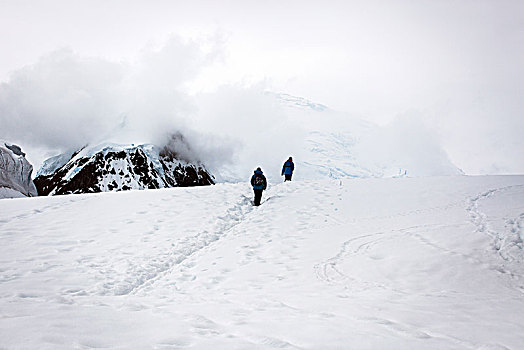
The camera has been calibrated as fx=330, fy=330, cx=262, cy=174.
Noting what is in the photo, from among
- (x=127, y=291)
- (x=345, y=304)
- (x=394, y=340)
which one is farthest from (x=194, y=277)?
(x=394, y=340)

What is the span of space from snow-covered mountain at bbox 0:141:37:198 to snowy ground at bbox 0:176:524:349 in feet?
32.1

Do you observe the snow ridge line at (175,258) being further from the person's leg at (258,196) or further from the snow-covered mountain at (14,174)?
the snow-covered mountain at (14,174)

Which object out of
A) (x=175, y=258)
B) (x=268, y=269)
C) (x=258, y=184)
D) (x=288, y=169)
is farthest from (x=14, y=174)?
(x=268, y=269)

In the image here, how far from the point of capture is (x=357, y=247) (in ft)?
37.5

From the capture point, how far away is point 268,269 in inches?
412

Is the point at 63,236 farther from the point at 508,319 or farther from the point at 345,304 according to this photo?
the point at 508,319

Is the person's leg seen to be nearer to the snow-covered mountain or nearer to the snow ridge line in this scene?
the snow ridge line

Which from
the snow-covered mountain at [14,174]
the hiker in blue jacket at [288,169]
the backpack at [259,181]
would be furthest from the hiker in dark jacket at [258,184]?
the snow-covered mountain at [14,174]

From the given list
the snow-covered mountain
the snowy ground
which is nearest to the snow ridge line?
the snowy ground

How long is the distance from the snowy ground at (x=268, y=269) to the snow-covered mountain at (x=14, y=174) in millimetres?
9772

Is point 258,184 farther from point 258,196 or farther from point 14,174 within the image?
point 14,174

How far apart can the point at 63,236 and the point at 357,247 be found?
11.1 metres

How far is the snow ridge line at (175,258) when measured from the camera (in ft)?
30.3

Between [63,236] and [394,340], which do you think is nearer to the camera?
[394,340]
